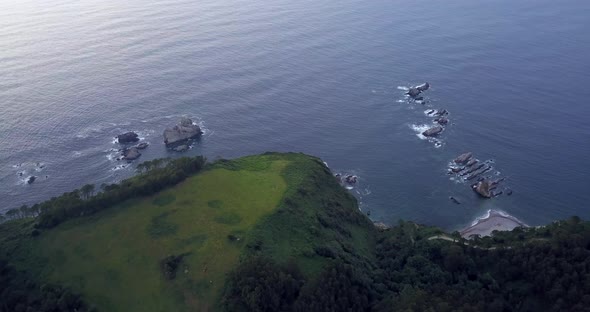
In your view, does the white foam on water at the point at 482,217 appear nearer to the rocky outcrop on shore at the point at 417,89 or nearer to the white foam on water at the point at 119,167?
the rocky outcrop on shore at the point at 417,89

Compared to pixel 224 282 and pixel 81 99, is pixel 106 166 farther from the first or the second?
pixel 224 282

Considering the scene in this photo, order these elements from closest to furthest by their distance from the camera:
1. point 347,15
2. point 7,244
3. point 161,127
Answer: point 7,244 < point 161,127 < point 347,15

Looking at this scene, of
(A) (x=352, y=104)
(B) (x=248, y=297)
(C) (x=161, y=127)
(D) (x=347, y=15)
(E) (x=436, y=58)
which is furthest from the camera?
(D) (x=347, y=15)

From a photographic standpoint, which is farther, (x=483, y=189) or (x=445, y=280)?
(x=483, y=189)

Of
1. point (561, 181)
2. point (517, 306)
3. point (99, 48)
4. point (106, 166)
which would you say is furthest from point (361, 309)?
point (99, 48)

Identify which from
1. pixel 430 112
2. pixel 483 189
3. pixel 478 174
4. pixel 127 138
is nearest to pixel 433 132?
pixel 430 112

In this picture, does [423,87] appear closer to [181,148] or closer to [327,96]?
[327,96]
